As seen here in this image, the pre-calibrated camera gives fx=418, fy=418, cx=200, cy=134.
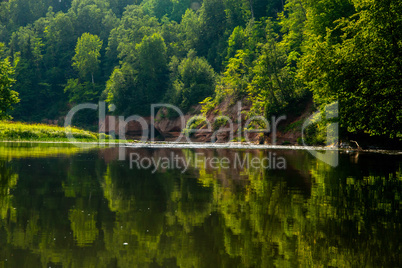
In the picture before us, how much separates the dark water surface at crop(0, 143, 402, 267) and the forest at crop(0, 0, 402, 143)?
1532 centimetres

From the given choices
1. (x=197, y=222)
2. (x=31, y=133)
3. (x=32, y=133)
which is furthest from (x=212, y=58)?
(x=197, y=222)

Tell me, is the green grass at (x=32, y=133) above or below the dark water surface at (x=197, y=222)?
above

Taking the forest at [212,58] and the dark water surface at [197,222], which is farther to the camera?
the forest at [212,58]

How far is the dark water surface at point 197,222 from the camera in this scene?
621 cm

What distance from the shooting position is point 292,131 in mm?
51531

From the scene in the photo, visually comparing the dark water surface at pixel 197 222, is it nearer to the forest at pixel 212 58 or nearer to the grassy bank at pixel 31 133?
the forest at pixel 212 58

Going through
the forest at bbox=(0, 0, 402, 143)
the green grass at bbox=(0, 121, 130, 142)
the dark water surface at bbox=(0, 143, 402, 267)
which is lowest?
the dark water surface at bbox=(0, 143, 402, 267)

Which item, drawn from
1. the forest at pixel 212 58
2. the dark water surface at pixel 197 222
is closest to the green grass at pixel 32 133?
the forest at pixel 212 58

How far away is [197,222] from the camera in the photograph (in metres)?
8.39

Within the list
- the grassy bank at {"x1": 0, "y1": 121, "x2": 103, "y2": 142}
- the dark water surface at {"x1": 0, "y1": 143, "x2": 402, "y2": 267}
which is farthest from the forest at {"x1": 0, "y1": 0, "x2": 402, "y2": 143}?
the dark water surface at {"x1": 0, "y1": 143, "x2": 402, "y2": 267}

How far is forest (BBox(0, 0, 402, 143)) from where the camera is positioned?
27984 mm

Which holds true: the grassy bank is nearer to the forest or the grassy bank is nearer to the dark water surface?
the forest

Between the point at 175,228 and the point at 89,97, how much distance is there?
359 feet

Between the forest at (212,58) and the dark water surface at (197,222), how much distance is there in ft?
50.3
